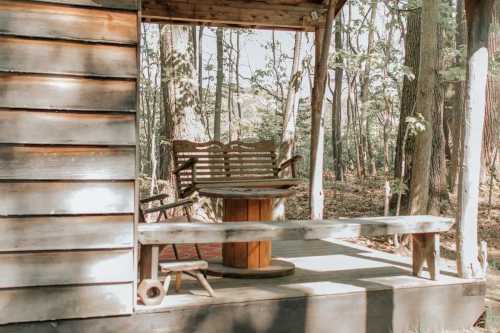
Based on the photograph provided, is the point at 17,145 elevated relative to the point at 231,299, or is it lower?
elevated

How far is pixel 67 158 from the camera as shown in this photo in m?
3.04

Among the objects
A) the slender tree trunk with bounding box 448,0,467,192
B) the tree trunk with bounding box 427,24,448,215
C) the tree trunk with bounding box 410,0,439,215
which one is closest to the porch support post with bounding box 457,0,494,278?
the tree trunk with bounding box 410,0,439,215

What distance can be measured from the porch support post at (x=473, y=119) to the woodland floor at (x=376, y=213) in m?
0.73

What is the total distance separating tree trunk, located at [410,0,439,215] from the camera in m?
7.28

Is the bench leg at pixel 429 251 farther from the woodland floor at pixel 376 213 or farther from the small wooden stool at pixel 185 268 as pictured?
the small wooden stool at pixel 185 268

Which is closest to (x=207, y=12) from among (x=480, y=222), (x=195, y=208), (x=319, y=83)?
(x=319, y=83)

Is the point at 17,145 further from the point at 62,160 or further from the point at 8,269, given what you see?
the point at 8,269

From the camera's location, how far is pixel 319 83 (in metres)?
5.98

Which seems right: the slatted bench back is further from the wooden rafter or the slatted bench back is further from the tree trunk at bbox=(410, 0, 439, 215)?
the tree trunk at bbox=(410, 0, 439, 215)

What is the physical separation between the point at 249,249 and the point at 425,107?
426 cm

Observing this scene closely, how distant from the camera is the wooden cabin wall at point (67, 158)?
295cm

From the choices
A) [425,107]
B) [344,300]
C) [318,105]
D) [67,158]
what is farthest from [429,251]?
[425,107]

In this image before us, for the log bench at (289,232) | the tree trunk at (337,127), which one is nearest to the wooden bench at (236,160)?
the log bench at (289,232)

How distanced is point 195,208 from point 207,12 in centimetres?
278
